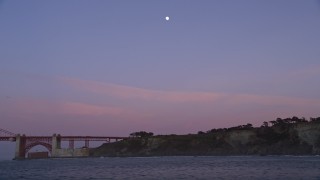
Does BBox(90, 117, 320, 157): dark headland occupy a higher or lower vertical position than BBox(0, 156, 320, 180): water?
higher

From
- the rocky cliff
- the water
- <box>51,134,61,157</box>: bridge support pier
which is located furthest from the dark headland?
the water

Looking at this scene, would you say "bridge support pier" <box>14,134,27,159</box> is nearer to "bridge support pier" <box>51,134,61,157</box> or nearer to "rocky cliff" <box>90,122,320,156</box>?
"bridge support pier" <box>51,134,61,157</box>

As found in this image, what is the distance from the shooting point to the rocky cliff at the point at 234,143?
12812 cm

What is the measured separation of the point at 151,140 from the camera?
185 metres

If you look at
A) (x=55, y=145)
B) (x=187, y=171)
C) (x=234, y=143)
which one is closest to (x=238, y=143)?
(x=234, y=143)

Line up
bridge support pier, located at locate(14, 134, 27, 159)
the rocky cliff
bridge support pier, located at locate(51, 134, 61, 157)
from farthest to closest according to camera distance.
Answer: bridge support pier, located at locate(51, 134, 61, 157), bridge support pier, located at locate(14, 134, 27, 159), the rocky cliff

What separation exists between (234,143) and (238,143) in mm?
1674

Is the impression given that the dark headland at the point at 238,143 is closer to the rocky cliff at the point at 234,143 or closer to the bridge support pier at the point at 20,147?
the rocky cliff at the point at 234,143

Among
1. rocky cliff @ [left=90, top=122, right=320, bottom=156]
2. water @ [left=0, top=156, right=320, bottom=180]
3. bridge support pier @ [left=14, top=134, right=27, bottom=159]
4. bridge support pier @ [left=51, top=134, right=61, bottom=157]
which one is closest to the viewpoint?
water @ [left=0, top=156, right=320, bottom=180]

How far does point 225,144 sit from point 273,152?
1077 inches

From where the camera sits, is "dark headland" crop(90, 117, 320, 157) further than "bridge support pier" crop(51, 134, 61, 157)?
No

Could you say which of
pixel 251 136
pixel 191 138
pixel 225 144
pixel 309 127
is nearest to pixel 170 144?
pixel 191 138

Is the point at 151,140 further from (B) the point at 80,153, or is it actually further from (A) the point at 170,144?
(B) the point at 80,153

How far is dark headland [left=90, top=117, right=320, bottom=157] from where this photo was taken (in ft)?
422
